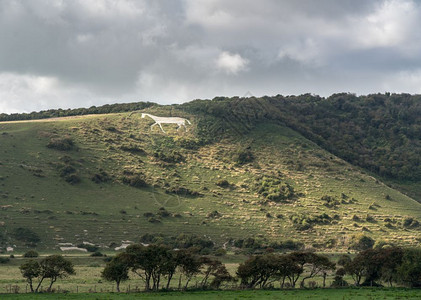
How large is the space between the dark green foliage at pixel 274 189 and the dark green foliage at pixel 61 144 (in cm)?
4234

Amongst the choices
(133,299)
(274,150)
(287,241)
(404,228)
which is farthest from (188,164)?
(133,299)

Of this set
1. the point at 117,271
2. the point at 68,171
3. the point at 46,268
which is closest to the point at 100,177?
the point at 68,171

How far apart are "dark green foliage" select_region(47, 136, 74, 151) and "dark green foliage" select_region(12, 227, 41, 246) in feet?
125

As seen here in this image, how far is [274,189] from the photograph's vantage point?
105438 millimetres

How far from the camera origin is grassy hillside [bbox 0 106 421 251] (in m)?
83.2

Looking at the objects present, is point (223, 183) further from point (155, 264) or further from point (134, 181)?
point (155, 264)

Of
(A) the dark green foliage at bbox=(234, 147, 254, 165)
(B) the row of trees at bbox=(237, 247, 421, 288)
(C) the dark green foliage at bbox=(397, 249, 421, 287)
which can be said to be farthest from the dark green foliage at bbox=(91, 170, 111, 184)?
(C) the dark green foliage at bbox=(397, 249, 421, 287)

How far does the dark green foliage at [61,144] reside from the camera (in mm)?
109000

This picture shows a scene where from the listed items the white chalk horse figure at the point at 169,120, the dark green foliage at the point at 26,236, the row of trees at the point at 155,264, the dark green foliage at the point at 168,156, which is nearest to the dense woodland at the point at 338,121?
the white chalk horse figure at the point at 169,120

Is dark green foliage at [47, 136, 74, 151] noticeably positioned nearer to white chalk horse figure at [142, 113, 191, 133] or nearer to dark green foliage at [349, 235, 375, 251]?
white chalk horse figure at [142, 113, 191, 133]

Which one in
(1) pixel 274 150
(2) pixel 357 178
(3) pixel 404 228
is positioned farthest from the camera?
(1) pixel 274 150

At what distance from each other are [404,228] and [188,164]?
161 feet

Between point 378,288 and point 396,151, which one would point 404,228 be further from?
point 396,151

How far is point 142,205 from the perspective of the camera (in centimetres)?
9312
